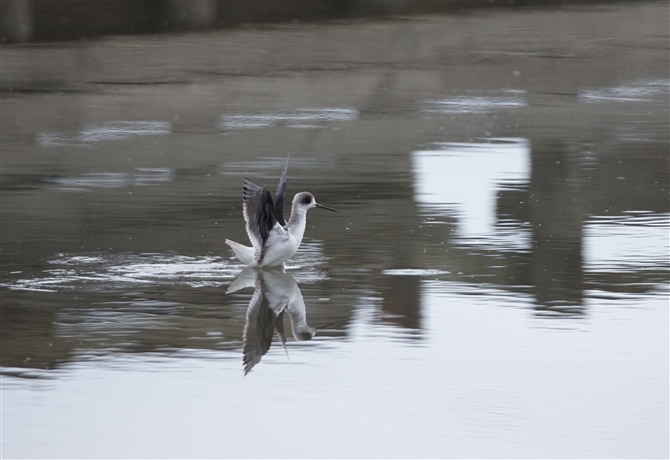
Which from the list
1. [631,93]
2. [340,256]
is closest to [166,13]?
[631,93]

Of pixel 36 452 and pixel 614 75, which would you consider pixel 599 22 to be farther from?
pixel 36 452

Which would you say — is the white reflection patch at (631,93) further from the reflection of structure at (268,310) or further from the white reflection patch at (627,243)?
the reflection of structure at (268,310)

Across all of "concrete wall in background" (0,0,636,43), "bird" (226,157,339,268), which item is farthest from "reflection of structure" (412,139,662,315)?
"concrete wall in background" (0,0,636,43)

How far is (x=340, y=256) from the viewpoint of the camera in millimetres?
10672

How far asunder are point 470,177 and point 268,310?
5750 millimetres

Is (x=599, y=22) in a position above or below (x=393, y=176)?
above

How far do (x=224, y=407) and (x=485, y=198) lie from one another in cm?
667

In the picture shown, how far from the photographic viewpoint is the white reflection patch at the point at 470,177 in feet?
40.7

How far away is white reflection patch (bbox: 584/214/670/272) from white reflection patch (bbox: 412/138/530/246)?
2.33 feet

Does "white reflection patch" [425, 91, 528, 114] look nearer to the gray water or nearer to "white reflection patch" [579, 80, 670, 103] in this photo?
the gray water

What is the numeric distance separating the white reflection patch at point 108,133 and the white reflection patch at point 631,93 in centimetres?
546

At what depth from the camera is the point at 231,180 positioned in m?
14.2

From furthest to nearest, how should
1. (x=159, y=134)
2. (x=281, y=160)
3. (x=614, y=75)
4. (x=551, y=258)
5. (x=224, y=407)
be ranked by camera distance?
(x=614, y=75)
(x=159, y=134)
(x=281, y=160)
(x=551, y=258)
(x=224, y=407)

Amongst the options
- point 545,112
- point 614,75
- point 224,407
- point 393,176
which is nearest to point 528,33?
point 614,75
